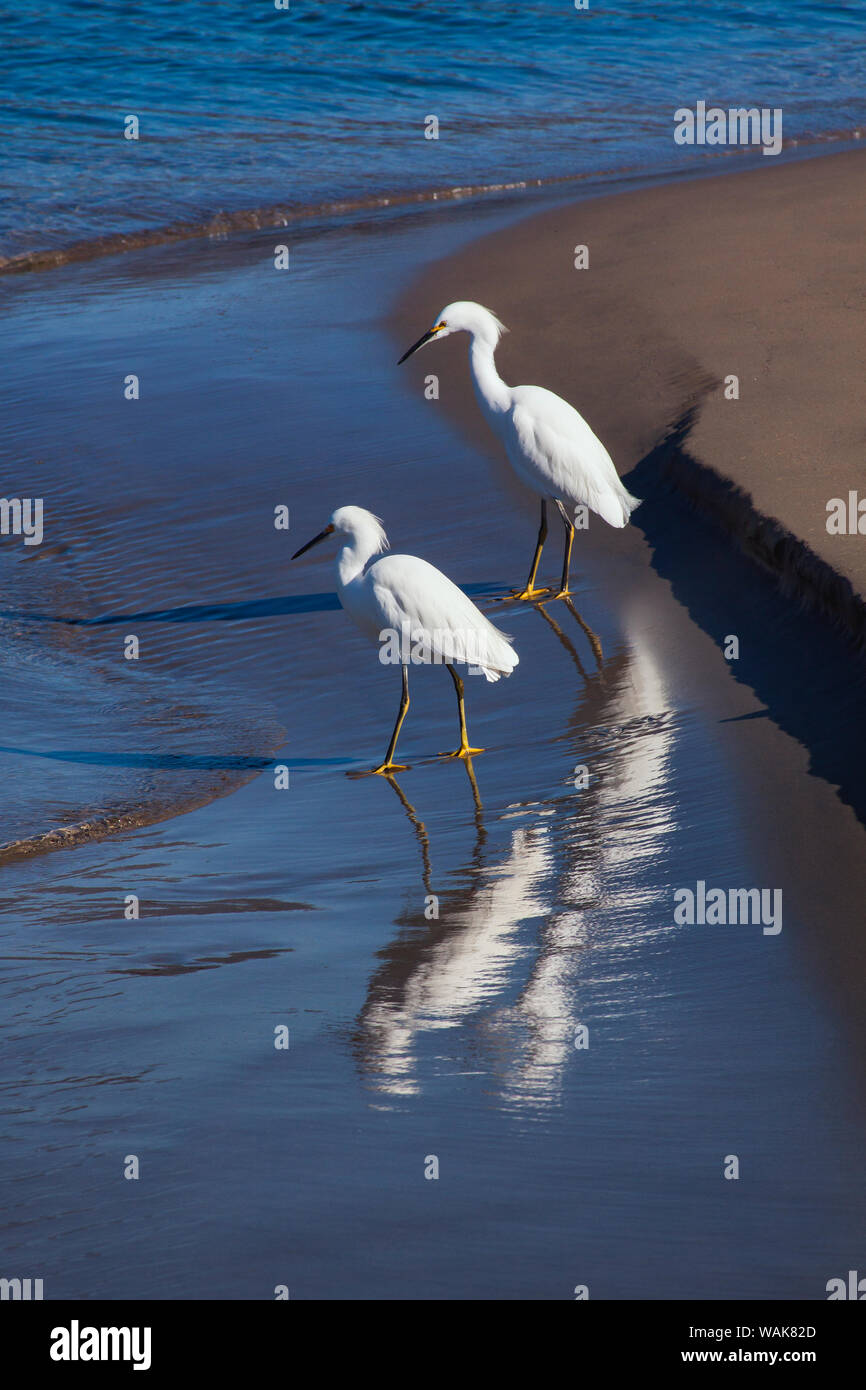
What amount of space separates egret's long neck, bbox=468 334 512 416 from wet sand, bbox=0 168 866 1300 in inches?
25.7

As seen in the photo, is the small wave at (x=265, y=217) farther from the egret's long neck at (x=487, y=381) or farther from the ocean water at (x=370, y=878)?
the egret's long neck at (x=487, y=381)

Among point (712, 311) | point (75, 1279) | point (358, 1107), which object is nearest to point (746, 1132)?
point (358, 1107)

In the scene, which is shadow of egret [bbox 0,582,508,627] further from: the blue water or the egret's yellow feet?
the blue water

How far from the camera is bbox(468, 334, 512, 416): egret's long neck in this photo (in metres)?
7.58

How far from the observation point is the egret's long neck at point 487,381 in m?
7.58

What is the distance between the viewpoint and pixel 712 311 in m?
9.50

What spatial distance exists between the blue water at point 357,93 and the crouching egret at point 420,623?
10175 millimetres

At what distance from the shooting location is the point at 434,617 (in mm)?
5660

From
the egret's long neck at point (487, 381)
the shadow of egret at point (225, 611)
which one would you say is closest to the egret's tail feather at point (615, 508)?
the shadow of egret at point (225, 611)

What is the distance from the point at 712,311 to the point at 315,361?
2.83 m

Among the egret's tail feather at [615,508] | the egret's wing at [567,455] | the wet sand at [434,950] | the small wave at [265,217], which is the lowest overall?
the wet sand at [434,950]

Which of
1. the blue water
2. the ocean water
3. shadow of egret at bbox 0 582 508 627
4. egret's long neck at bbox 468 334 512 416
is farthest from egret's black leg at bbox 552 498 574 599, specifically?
the blue water
